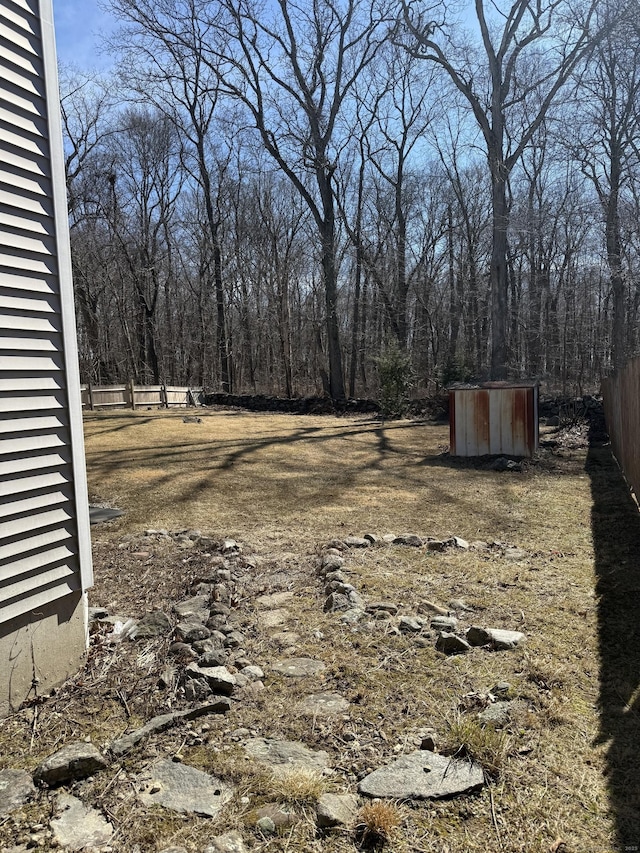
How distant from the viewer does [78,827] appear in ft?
5.74

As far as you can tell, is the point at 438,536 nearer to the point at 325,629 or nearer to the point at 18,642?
the point at 325,629

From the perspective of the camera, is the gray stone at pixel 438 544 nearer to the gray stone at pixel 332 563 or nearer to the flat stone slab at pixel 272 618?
the gray stone at pixel 332 563

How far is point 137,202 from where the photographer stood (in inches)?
1149

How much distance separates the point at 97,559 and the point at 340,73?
20089mm

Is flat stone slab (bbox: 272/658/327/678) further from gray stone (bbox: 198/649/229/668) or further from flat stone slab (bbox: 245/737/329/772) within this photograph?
flat stone slab (bbox: 245/737/329/772)

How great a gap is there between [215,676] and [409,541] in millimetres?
2638

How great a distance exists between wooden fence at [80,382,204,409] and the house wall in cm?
1794

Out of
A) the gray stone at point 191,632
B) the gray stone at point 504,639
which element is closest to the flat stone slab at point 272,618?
the gray stone at point 191,632

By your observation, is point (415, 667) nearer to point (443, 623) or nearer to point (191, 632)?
point (443, 623)

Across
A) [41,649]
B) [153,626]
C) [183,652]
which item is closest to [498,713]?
[183,652]

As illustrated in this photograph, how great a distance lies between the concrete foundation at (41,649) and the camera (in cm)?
241

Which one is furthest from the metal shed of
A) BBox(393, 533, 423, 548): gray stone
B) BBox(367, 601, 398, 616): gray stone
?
BBox(367, 601, 398, 616): gray stone

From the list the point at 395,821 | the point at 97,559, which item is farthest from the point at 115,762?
the point at 97,559

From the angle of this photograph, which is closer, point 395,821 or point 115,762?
point 395,821
